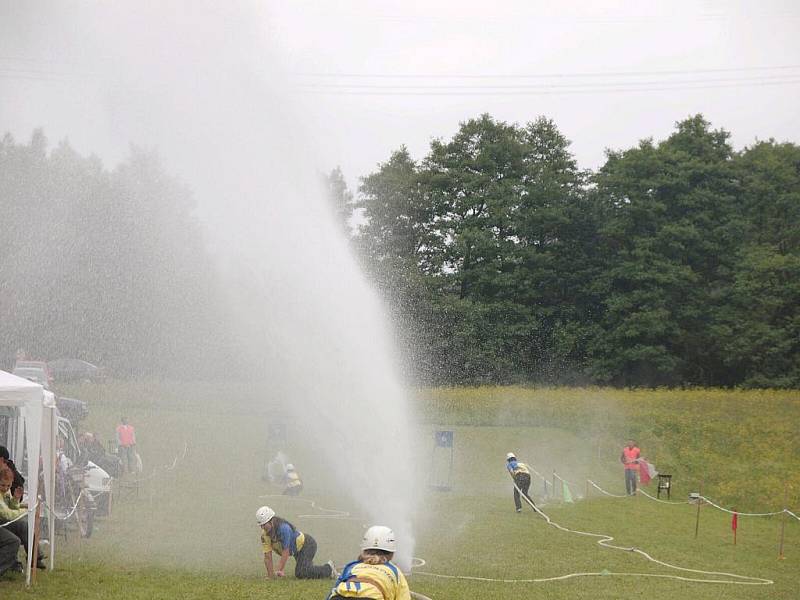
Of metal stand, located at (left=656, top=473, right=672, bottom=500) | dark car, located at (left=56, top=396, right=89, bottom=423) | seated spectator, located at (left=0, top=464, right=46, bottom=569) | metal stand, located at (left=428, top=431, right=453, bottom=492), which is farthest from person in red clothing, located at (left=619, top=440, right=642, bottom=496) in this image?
seated spectator, located at (left=0, top=464, right=46, bottom=569)

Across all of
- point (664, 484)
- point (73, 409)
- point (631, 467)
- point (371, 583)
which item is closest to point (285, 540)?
point (371, 583)

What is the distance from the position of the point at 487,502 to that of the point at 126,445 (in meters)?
13.8

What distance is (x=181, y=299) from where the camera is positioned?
71.4 meters

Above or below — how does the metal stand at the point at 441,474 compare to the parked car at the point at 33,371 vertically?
below

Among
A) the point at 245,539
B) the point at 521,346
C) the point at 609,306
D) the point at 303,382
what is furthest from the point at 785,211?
the point at 245,539

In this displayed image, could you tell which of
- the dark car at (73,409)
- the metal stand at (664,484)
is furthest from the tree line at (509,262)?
the metal stand at (664,484)

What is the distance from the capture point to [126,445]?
1449 inches

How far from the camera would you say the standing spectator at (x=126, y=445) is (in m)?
36.6

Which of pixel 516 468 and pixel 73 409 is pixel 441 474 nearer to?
pixel 516 468

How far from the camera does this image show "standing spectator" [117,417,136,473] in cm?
3659

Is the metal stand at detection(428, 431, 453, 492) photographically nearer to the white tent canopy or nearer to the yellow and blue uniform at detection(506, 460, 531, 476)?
the yellow and blue uniform at detection(506, 460, 531, 476)

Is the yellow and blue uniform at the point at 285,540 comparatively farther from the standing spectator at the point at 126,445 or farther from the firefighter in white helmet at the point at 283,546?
the standing spectator at the point at 126,445

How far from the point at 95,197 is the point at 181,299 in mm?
9443

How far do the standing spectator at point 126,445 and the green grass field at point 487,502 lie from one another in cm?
148
